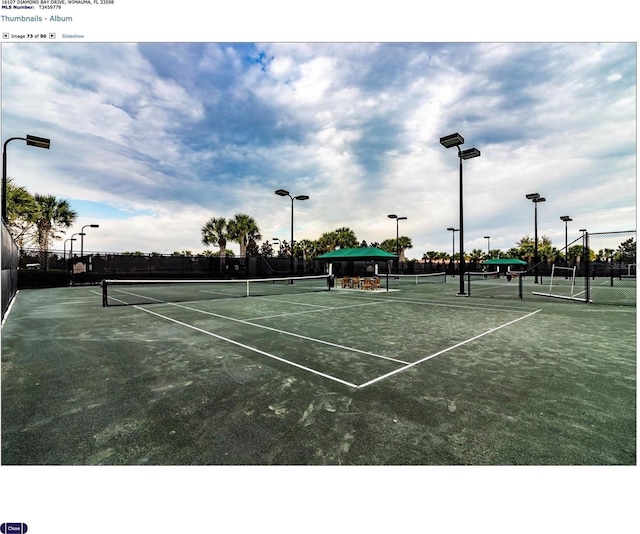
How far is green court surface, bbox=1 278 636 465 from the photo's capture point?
2291mm

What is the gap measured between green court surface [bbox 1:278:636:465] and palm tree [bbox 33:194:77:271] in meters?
28.5

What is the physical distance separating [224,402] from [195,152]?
2714 cm

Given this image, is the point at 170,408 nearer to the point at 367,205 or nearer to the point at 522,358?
the point at 522,358

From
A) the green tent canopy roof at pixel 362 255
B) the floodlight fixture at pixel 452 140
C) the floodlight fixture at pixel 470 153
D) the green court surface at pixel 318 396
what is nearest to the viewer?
the green court surface at pixel 318 396

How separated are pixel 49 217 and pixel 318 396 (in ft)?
119

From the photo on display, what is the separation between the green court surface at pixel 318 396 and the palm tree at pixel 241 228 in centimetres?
3210

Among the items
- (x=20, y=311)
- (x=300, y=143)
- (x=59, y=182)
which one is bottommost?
(x=20, y=311)

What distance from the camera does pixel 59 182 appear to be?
64.3 ft

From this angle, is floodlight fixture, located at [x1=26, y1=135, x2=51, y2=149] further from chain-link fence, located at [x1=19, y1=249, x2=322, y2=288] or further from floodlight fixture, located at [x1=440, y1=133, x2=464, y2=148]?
floodlight fixture, located at [x1=440, y1=133, x2=464, y2=148]

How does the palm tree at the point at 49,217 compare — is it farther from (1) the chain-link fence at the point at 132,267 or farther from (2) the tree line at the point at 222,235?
(1) the chain-link fence at the point at 132,267

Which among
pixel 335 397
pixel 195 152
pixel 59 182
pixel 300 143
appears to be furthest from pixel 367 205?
pixel 335 397

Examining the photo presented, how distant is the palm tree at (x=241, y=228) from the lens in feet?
125

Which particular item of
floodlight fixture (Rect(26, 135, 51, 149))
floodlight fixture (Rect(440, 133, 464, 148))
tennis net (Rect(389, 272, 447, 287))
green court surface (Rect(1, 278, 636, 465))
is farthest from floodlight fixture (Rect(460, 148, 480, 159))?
floodlight fixture (Rect(26, 135, 51, 149))

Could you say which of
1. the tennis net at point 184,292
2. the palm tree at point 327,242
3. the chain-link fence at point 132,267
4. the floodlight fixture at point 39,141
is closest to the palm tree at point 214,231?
the chain-link fence at point 132,267
